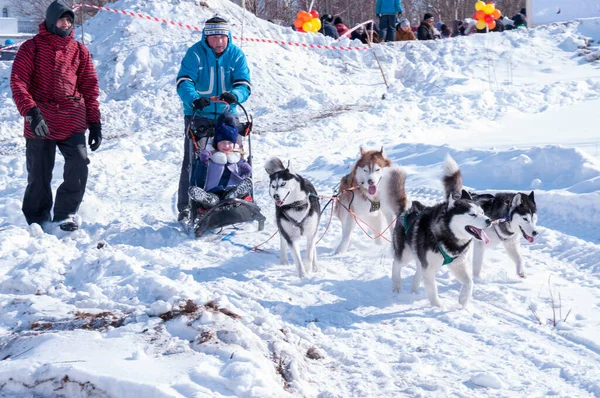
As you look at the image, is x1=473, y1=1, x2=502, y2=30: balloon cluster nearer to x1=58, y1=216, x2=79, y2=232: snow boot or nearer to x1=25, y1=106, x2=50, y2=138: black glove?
x1=58, y1=216, x2=79, y2=232: snow boot

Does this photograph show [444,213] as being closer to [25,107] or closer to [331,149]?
[25,107]

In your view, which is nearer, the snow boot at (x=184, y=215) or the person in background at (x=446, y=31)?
the snow boot at (x=184, y=215)

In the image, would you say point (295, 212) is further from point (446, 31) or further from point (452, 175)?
point (446, 31)

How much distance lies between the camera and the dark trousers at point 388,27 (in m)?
16.5

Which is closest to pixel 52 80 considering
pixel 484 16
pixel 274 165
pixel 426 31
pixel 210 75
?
pixel 210 75

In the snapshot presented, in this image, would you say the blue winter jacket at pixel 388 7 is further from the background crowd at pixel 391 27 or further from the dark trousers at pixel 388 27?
Answer: the dark trousers at pixel 388 27

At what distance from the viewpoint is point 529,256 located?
5148 mm

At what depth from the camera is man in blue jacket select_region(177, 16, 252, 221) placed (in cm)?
580

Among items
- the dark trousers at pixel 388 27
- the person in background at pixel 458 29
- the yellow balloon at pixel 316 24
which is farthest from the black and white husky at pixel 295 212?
the person in background at pixel 458 29

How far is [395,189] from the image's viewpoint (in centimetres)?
514

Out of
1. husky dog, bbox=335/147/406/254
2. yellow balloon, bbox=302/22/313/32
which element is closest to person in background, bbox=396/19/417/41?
yellow balloon, bbox=302/22/313/32

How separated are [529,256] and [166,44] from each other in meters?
10.7

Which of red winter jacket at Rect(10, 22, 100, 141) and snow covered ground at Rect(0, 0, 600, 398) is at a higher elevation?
red winter jacket at Rect(10, 22, 100, 141)

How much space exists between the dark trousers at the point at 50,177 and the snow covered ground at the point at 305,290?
0.75 feet
